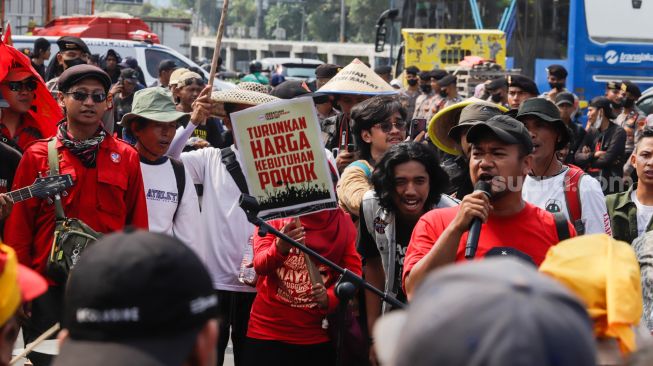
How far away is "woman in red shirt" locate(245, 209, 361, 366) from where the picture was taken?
207 inches

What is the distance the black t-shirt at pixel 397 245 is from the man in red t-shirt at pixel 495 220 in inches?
37.3

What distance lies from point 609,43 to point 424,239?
1593 centimetres

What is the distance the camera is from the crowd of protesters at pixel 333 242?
174 cm

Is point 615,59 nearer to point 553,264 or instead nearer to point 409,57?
point 409,57

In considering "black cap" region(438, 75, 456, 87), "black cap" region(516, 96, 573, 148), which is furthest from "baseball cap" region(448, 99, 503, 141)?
"black cap" region(438, 75, 456, 87)

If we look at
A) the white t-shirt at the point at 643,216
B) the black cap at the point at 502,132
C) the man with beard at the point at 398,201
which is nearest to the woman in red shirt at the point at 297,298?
the man with beard at the point at 398,201

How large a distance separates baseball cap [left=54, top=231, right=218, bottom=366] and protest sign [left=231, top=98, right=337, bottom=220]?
2972 millimetres

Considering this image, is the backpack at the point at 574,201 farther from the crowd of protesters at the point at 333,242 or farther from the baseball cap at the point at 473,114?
the baseball cap at the point at 473,114

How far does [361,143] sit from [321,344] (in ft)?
4.11

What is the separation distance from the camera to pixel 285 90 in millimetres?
8062

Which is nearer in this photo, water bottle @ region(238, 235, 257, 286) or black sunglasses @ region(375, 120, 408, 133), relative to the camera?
water bottle @ region(238, 235, 257, 286)

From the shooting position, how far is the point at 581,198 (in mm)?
5336

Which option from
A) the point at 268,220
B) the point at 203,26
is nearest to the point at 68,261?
the point at 268,220

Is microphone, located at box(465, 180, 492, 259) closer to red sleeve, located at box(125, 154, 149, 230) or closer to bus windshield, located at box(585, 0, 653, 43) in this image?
red sleeve, located at box(125, 154, 149, 230)
